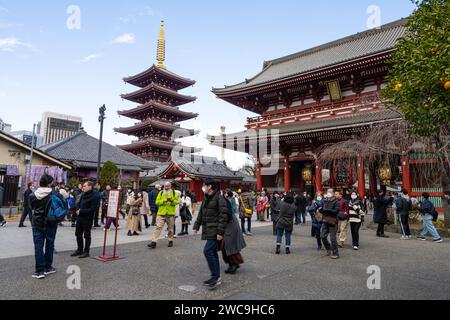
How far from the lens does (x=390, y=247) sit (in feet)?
26.7

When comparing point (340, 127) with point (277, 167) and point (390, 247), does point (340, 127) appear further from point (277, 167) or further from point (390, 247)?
point (390, 247)

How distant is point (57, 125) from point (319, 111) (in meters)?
123

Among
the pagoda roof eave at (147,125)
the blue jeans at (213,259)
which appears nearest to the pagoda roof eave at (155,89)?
the pagoda roof eave at (147,125)

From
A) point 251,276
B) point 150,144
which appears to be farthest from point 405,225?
point 150,144

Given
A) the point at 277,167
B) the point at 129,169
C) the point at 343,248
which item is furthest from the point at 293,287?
the point at 129,169

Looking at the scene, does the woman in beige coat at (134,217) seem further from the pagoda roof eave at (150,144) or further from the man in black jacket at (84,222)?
the pagoda roof eave at (150,144)

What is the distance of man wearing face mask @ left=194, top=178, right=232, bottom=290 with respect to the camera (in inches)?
180

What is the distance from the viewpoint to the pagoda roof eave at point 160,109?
132 feet

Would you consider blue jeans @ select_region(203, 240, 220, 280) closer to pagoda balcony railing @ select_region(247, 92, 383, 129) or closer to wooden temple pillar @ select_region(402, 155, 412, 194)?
pagoda balcony railing @ select_region(247, 92, 383, 129)

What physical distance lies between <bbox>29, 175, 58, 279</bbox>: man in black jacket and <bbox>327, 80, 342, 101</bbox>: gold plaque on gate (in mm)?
17960

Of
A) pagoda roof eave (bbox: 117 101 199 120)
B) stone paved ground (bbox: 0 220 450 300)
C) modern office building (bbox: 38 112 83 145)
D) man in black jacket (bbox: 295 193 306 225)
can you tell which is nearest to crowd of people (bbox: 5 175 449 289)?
stone paved ground (bbox: 0 220 450 300)

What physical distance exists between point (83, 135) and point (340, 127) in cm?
2479

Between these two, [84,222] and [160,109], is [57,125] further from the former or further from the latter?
[84,222]

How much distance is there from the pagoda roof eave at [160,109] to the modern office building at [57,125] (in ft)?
271
